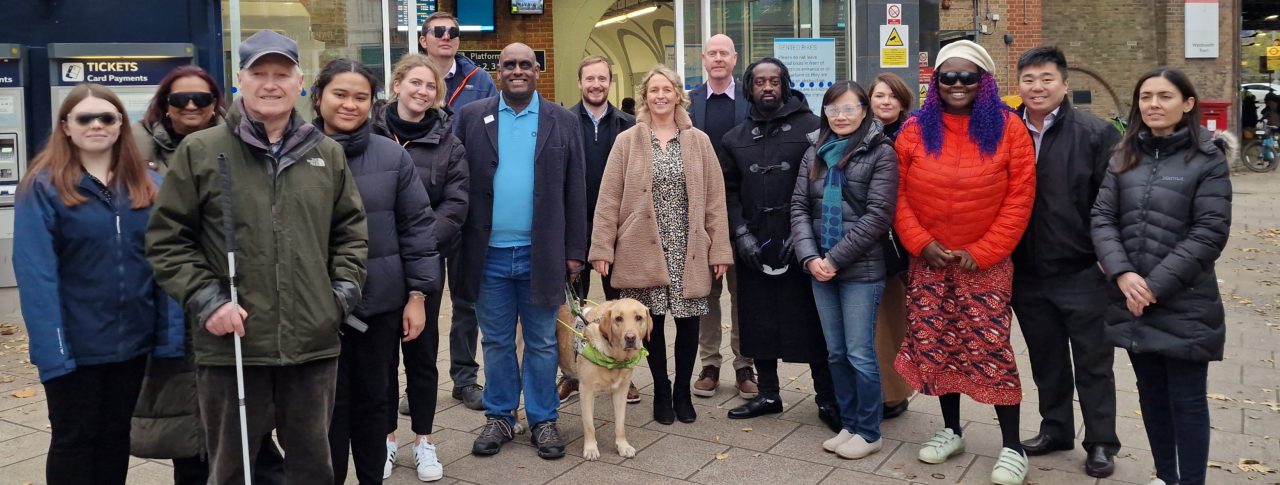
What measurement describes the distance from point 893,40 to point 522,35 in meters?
5.74

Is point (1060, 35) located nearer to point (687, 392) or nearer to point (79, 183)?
point (687, 392)

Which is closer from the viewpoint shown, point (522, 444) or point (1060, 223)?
point (1060, 223)

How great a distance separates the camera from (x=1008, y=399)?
16.6 feet

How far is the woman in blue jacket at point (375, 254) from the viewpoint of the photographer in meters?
4.25

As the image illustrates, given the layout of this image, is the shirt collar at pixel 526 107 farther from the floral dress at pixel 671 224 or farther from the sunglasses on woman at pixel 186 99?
the sunglasses on woman at pixel 186 99

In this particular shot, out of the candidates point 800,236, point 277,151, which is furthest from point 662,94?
point 277,151

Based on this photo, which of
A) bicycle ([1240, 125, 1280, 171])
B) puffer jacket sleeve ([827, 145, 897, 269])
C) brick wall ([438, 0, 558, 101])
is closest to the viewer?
puffer jacket sleeve ([827, 145, 897, 269])

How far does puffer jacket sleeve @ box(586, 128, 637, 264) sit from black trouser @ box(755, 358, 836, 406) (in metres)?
1.11

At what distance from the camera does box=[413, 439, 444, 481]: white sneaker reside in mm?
5082

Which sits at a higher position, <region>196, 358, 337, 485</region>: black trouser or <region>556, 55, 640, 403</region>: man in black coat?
<region>556, 55, 640, 403</region>: man in black coat

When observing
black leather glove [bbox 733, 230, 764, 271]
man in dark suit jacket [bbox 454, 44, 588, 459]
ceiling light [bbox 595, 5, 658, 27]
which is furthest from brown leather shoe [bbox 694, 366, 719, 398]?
ceiling light [bbox 595, 5, 658, 27]

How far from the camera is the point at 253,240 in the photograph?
11.7 feet

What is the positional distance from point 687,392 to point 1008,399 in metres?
1.77

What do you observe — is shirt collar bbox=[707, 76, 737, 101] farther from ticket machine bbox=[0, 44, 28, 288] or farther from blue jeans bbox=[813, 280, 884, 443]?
ticket machine bbox=[0, 44, 28, 288]
